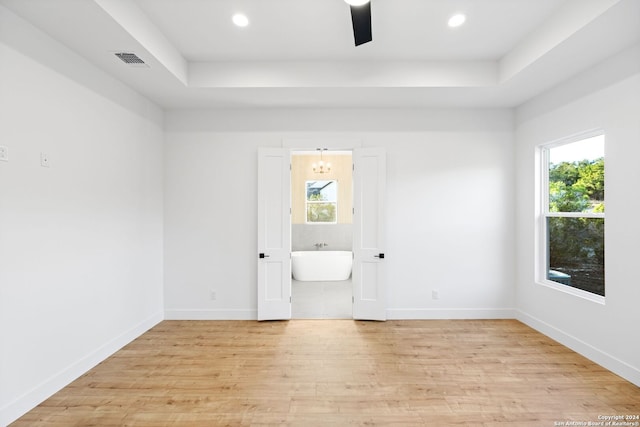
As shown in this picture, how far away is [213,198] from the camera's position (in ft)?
13.3

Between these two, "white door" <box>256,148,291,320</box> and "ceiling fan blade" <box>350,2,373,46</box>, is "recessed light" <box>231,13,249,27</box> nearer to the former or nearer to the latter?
"ceiling fan blade" <box>350,2,373,46</box>

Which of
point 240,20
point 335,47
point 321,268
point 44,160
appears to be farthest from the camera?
point 321,268

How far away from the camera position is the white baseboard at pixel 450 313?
4.01m

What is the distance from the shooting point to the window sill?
292 cm

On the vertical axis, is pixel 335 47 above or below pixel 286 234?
above

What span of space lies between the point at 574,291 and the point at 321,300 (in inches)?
123

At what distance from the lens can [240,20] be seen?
263 centimetres

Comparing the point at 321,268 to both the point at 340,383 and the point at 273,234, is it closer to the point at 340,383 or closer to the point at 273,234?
the point at 273,234

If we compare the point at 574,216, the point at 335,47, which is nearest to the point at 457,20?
the point at 335,47

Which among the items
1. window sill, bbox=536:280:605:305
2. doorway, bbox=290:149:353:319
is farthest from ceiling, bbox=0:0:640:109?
doorway, bbox=290:149:353:319

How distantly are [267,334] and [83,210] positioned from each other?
7.19 feet

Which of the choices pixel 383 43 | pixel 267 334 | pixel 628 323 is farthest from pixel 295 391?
pixel 383 43

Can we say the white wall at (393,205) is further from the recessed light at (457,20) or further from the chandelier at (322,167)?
the chandelier at (322,167)

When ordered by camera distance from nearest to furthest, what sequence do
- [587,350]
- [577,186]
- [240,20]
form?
[240,20], [587,350], [577,186]
